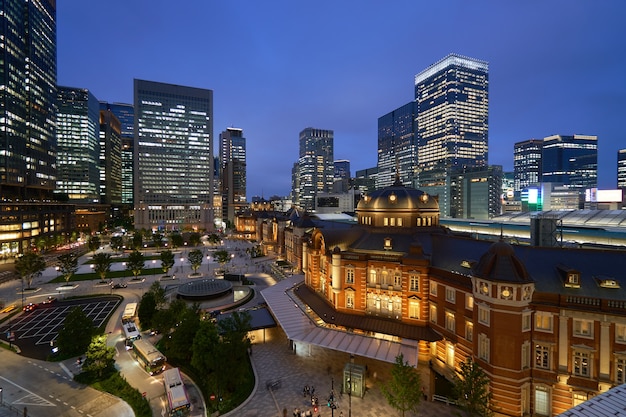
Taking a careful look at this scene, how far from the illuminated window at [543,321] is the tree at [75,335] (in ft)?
192

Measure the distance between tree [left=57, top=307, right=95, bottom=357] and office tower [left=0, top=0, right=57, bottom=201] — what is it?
121 metres

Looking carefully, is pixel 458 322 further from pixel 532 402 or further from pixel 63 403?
pixel 63 403

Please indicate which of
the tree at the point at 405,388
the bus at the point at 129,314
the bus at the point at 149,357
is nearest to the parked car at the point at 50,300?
the bus at the point at 129,314

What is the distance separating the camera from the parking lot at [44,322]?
158 ft

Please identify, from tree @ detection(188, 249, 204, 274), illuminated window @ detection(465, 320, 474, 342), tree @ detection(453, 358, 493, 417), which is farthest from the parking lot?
illuminated window @ detection(465, 320, 474, 342)

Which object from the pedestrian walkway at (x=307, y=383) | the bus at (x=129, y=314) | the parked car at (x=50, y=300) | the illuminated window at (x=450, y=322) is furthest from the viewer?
the parked car at (x=50, y=300)

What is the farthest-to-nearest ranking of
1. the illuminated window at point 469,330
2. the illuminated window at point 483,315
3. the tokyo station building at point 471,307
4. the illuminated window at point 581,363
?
1. the illuminated window at point 469,330
2. the illuminated window at point 483,315
3. the tokyo station building at point 471,307
4. the illuminated window at point 581,363

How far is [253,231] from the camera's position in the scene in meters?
180

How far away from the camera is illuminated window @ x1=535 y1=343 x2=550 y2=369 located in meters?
32.3

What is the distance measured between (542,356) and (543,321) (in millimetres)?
3627

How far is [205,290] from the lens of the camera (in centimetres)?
6788

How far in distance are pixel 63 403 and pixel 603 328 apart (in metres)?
57.5

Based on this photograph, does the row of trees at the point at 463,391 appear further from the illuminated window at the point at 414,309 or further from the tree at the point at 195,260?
the tree at the point at 195,260

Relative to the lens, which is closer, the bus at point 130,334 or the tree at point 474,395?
the tree at point 474,395
